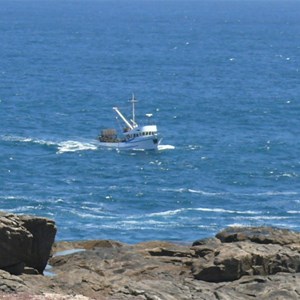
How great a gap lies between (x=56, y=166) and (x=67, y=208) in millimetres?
24675

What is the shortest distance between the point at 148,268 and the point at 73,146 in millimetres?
88393

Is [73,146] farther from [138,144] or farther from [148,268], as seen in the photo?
[148,268]

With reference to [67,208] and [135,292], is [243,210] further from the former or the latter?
[135,292]

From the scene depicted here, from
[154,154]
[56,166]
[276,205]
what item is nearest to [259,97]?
[154,154]

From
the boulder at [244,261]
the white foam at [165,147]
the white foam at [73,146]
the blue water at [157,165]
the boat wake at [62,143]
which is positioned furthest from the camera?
the white foam at [165,147]

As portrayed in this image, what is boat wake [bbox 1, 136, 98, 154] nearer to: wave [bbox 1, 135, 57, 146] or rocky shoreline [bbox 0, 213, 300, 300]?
wave [bbox 1, 135, 57, 146]

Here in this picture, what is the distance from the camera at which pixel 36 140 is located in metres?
148

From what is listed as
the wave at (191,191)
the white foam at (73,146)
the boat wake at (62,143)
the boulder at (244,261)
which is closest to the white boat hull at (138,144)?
the white foam at (73,146)

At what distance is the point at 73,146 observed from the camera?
5748 inches

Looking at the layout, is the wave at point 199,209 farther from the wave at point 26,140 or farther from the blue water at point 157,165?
the wave at point 26,140

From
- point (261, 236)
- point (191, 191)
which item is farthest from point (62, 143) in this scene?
point (261, 236)

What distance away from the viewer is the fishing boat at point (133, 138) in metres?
149

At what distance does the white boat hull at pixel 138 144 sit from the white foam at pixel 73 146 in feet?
5.80

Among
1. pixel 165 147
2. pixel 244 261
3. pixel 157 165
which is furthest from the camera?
pixel 165 147
